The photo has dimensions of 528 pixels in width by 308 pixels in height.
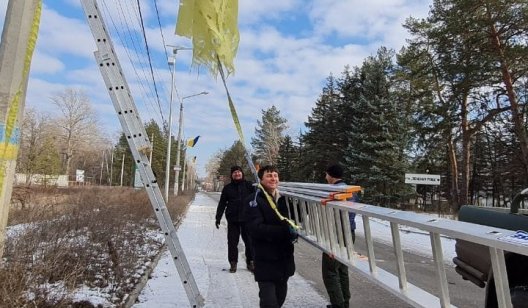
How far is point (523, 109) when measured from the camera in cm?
2777

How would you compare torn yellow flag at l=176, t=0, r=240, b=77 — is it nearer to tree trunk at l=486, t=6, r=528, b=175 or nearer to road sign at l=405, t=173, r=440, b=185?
road sign at l=405, t=173, r=440, b=185

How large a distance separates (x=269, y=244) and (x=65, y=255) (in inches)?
98.5

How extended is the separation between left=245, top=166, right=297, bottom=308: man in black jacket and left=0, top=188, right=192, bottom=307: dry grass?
1.90m

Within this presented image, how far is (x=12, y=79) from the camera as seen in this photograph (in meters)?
3.95

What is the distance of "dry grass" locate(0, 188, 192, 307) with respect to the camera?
440 cm

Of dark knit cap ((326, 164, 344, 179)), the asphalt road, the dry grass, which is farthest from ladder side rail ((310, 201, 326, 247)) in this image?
the dry grass

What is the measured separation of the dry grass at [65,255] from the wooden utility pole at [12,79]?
585mm

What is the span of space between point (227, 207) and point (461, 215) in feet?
16.7

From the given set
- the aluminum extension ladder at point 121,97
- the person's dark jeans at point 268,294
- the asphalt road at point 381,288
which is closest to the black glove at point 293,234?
the person's dark jeans at point 268,294

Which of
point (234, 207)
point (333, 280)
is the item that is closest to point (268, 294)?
point (333, 280)

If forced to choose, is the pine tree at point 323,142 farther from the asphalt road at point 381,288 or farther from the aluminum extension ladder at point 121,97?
the aluminum extension ladder at point 121,97

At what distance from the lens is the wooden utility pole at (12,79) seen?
393cm

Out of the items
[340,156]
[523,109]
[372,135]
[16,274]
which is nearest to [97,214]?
[16,274]

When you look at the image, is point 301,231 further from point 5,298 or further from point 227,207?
point 227,207
